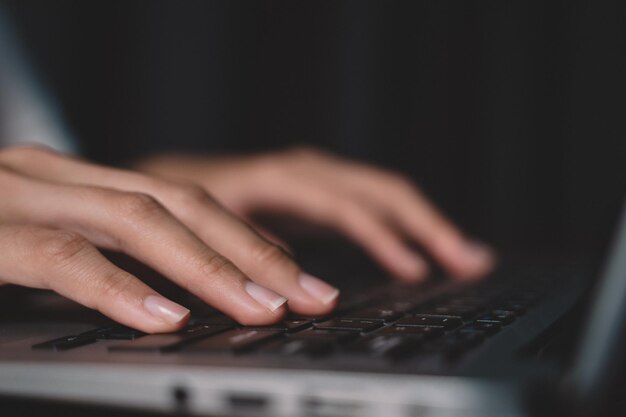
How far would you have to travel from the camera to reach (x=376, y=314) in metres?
0.52

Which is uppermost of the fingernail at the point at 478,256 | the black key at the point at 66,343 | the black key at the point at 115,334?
the fingernail at the point at 478,256

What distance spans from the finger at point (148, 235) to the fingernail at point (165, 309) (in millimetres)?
42

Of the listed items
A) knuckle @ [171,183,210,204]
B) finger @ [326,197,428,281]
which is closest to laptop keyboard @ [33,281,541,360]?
knuckle @ [171,183,210,204]

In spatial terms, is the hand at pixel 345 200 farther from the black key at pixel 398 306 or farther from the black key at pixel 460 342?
the black key at pixel 460 342

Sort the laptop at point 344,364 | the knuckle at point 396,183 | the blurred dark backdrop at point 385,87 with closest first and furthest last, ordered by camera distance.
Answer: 1. the laptop at point 344,364
2. the knuckle at point 396,183
3. the blurred dark backdrop at point 385,87

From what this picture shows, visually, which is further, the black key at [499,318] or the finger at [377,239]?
the finger at [377,239]

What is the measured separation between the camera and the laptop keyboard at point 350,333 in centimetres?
37

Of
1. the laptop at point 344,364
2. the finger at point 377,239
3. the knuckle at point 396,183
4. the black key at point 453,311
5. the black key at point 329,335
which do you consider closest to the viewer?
the laptop at point 344,364

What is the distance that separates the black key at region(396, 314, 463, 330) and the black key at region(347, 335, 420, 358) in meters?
0.06

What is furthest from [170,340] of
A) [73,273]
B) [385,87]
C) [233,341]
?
[385,87]

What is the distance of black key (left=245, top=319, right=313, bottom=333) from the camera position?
45 centimetres

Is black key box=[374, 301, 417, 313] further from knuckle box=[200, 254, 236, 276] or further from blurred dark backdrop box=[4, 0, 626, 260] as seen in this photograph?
blurred dark backdrop box=[4, 0, 626, 260]

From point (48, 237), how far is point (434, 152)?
1404 mm

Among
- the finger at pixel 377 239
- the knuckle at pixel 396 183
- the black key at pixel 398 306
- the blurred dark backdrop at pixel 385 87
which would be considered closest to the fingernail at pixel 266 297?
the black key at pixel 398 306
